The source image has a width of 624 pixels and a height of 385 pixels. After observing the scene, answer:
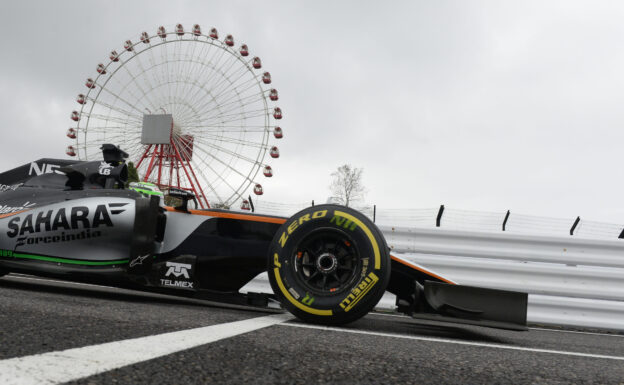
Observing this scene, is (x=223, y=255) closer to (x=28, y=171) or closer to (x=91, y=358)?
(x=91, y=358)

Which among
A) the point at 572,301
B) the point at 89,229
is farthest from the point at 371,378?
the point at 572,301

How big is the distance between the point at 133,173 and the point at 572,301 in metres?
18.8

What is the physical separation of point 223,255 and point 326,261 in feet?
2.70

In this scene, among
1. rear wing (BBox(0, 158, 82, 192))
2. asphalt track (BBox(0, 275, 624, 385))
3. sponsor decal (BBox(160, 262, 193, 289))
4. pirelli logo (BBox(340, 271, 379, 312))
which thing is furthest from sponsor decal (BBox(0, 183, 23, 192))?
pirelli logo (BBox(340, 271, 379, 312))

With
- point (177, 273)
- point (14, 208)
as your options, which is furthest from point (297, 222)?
point (14, 208)

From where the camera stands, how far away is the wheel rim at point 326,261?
266 cm

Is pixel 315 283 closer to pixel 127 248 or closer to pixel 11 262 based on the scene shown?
pixel 127 248

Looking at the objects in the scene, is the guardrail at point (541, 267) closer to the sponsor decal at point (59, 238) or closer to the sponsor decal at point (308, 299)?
the sponsor decal at point (308, 299)

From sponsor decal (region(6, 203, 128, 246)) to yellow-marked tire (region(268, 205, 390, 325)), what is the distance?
134 centimetres

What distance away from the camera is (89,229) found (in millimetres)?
3303

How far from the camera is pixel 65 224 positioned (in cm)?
333

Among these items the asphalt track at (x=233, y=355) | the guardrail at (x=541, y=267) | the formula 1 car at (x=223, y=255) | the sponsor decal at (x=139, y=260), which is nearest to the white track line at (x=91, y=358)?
the asphalt track at (x=233, y=355)

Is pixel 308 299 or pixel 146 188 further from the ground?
pixel 146 188

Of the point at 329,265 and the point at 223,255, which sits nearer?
the point at 329,265
